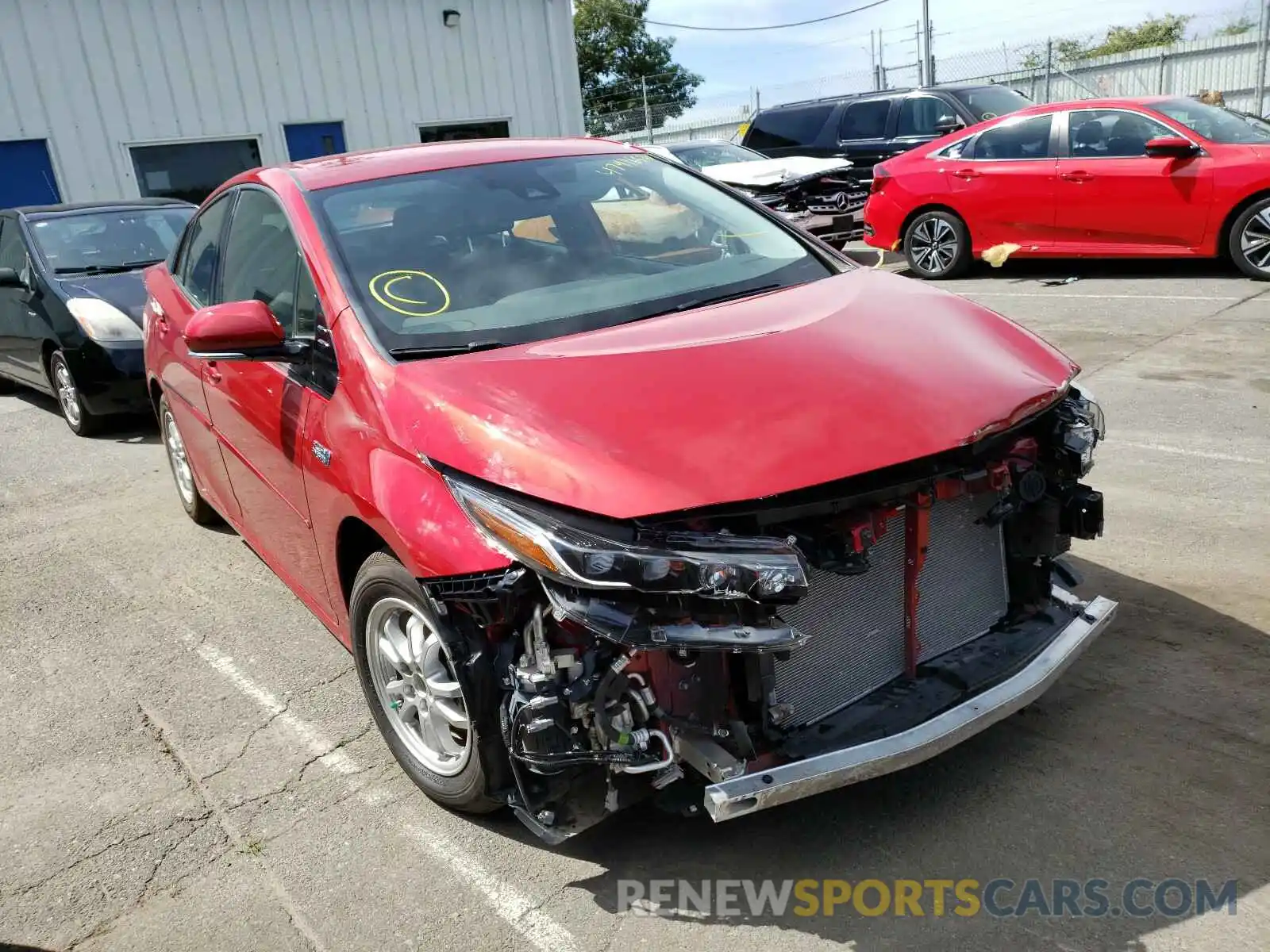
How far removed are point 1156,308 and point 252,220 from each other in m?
7.36

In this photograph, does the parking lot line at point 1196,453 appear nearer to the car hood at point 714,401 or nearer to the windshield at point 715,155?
the car hood at point 714,401

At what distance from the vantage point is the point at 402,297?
3.18 metres

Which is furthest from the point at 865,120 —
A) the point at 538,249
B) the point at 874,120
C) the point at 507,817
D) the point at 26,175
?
the point at 507,817

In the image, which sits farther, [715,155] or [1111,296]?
[715,155]

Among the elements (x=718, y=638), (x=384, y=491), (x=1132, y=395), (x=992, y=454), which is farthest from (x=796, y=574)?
(x=1132, y=395)

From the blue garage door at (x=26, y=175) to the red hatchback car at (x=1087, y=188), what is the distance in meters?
10.4

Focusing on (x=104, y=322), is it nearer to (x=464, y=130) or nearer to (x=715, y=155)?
(x=715, y=155)

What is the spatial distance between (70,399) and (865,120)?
1048 centimetres

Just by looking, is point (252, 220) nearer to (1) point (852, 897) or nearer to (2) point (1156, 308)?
(1) point (852, 897)

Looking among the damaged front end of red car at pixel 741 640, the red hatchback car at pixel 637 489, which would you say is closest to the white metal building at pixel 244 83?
the red hatchback car at pixel 637 489

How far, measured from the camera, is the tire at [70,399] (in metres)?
7.59

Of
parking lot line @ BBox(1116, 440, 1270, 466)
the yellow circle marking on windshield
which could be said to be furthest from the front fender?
parking lot line @ BBox(1116, 440, 1270, 466)

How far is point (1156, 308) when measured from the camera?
28.2 ft

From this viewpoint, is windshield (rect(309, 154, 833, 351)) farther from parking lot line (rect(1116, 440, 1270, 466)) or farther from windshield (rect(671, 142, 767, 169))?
windshield (rect(671, 142, 767, 169))
